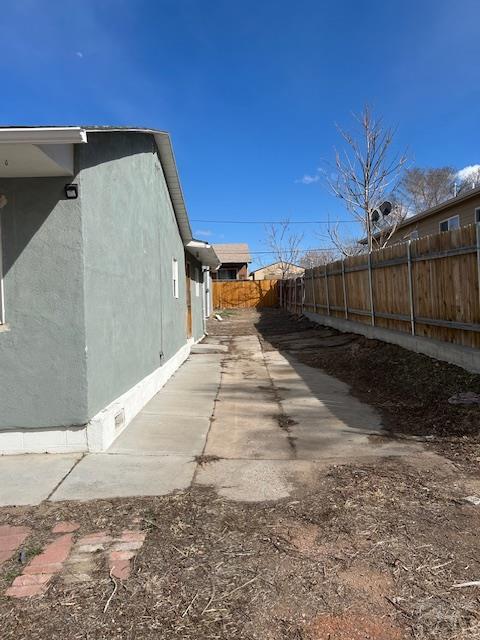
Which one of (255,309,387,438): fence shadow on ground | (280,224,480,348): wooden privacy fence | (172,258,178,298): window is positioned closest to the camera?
(255,309,387,438): fence shadow on ground

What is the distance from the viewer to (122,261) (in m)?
6.30

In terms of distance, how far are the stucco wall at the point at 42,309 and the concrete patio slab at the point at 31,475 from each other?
1.05 feet

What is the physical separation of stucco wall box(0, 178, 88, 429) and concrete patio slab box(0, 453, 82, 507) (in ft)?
1.05

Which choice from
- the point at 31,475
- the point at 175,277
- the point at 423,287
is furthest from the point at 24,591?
the point at 175,277

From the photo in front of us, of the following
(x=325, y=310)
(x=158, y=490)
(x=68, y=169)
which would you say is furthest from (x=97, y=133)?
(x=325, y=310)

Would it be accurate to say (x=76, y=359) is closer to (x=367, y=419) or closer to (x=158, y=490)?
(x=158, y=490)

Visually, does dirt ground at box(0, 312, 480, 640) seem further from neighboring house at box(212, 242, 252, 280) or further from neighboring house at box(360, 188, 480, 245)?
neighboring house at box(212, 242, 252, 280)

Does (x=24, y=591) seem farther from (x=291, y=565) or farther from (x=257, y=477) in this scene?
(x=257, y=477)

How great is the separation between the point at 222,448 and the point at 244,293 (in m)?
34.0

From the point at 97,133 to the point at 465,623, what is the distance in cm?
522

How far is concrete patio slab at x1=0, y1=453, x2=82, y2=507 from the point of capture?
4.03 m

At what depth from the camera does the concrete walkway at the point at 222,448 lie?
4.27m

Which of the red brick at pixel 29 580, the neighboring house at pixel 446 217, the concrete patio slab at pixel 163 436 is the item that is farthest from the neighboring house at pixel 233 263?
the red brick at pixel 29 580

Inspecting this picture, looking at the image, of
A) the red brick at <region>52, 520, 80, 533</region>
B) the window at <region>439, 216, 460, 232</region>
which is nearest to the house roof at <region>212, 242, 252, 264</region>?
the window at <region>439, 216, 460, 232</region>
